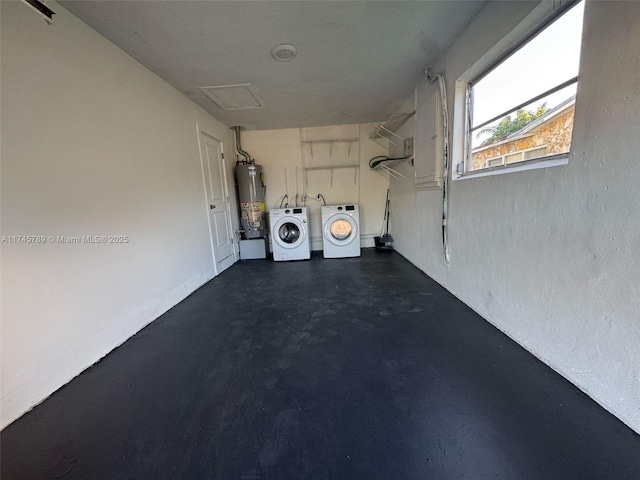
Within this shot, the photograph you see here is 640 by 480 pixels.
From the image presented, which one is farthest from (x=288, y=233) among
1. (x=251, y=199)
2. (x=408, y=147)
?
(x=408, y=147)

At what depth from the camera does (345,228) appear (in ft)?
13.7

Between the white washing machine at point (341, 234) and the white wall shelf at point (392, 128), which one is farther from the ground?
the white wall shelf at point (392, 128)

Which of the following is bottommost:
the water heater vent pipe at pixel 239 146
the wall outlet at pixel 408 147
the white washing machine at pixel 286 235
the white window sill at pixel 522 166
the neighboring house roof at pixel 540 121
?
the white washing machine at pixel 286 235

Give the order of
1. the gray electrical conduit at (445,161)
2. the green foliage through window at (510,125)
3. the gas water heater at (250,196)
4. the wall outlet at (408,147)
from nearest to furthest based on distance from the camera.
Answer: the green foliage through window at (510,125), the gray electrical conduit at (445,161), the wall outlet at (408,147), the gas water heater at (250,196)

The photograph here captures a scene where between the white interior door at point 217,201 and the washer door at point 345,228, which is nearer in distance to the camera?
the white interior door at point 217,201

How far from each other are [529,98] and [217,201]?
3.54m

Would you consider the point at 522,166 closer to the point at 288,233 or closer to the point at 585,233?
the point at 585,233

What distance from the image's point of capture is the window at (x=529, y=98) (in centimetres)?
124

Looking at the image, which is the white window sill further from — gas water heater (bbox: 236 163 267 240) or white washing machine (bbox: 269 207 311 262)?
gas water heater (bbox: 236 163 267 240)

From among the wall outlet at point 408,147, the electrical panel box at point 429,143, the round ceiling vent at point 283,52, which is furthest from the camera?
the wall outlet at point 408,147

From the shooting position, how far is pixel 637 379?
98cm

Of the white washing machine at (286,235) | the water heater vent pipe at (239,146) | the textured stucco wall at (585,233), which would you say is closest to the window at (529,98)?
the textured stucco wall at (585,233)

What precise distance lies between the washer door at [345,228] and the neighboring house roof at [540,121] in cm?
241

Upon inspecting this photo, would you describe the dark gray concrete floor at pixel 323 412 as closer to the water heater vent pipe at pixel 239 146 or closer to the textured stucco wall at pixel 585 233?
the textured stucco wall at pixel 585 233
